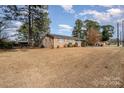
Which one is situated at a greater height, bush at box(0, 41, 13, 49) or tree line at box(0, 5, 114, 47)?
tree line at box(0, 5, 114, 47)

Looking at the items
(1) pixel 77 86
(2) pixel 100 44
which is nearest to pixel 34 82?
(1) pixel 77 86

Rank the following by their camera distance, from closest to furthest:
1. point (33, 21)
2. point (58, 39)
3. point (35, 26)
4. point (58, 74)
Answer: point (58, 74) < point (35, 26) < point (33, 21) < point (58, 39)

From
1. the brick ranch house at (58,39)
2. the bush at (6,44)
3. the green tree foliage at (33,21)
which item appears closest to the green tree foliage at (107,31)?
the brick ranch house at (58,39)

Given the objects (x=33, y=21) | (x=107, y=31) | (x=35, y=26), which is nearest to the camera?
(x=107, y=31)

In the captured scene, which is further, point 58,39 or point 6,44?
point 58,39

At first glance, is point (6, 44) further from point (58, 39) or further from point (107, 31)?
point (107, 31)

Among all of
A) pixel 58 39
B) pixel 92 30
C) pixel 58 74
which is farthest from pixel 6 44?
pixel 58 74

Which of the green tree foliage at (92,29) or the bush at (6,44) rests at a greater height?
the green tree foliage at (92,29)

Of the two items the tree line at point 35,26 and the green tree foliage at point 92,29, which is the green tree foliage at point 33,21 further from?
the green tree foliage at point 92,29

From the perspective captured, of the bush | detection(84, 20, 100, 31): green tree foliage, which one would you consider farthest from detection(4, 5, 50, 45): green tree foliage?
detection(84, 20, 100, 31): green tree foliage

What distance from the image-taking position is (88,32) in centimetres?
679

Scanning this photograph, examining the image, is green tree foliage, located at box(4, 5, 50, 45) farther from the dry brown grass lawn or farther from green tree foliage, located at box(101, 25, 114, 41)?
green tree foliage, located at box(101, 25, 114, 41)
